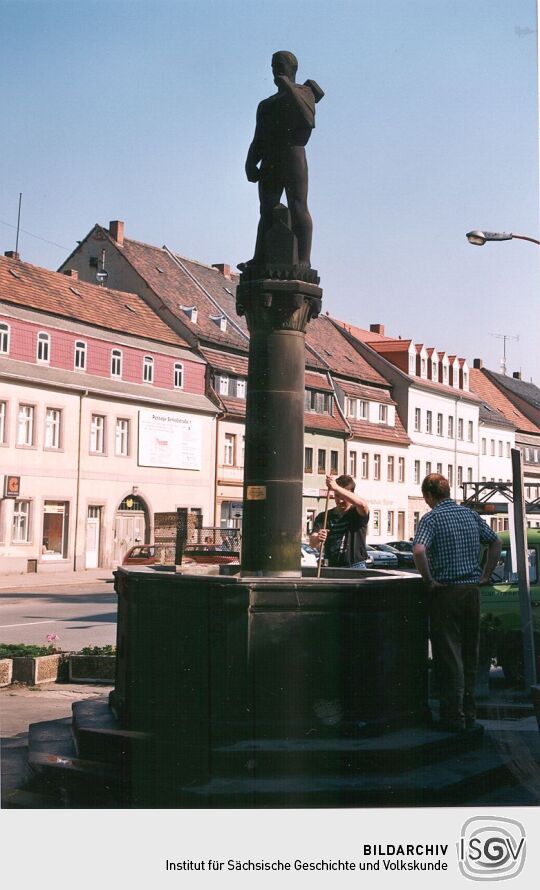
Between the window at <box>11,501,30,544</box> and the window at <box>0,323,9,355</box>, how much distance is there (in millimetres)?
3117

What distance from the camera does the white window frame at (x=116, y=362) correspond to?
24.9 metres

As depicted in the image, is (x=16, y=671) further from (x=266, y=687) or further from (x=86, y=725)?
(x=266, y=687)

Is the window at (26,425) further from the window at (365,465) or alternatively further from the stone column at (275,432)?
the stone column at (275,432)

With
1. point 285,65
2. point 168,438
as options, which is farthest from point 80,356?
point 285,65

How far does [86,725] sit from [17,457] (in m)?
19.8

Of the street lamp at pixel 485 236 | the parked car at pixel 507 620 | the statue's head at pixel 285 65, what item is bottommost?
the parked car at pixel 507 620

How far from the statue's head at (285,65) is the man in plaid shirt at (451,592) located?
290 centimetres

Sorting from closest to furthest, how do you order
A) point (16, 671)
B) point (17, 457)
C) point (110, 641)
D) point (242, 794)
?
point (242, 794)
point (16, 671)
point (110, 641)
point (17, 457)

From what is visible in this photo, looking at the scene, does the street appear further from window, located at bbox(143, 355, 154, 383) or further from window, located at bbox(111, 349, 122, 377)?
window, located at bbox(143, 355, 154, 383)

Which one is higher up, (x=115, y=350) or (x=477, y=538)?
(x=115, y=350)

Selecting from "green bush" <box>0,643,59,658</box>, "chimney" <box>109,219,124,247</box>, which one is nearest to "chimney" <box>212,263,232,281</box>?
"chimney" <box>109,219,124,247</box>

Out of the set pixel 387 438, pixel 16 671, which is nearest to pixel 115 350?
pixel 16 671
